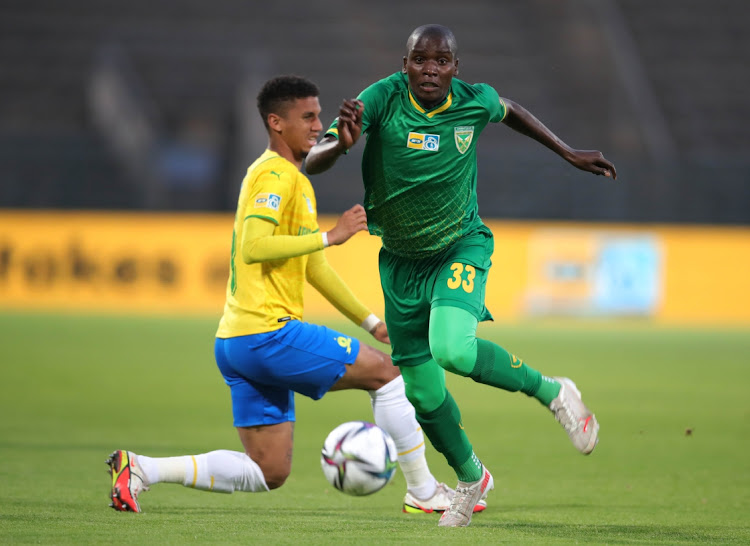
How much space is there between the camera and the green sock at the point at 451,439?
4.96m

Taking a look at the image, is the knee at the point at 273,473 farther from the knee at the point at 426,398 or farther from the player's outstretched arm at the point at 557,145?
the player's outstretched arm at the point at 557,145

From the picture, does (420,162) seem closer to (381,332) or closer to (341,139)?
(341,139)

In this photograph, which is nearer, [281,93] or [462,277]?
[462,277]

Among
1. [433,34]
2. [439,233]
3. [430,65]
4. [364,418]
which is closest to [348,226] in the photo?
[439,233]

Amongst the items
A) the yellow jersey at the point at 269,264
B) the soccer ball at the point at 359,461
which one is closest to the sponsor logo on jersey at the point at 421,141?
the yellow jersey at the point at 269,264

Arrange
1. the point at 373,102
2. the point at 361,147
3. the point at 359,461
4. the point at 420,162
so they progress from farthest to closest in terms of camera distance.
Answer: the point at 361,147, the point at 359,461, the point at 420,162, the point at 373,102

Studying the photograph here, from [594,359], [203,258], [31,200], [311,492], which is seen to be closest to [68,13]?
[31,200]

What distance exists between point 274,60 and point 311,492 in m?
20.6

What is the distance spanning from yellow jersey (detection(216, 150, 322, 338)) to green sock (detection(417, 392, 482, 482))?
79 centimetres

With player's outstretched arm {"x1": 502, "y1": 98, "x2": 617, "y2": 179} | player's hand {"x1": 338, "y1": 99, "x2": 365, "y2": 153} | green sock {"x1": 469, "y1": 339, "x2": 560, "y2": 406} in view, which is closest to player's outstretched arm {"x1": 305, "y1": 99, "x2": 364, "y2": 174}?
player's hand {"x1": 338, "y1": 99, "x2": 365, "y2": 153}

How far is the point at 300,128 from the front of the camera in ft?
17.5

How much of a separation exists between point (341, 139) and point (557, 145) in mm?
1171

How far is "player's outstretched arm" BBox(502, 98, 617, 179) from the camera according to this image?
16.6 ft

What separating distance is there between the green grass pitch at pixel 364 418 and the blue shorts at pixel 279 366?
49 cm
